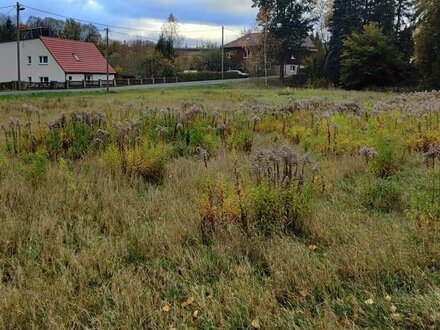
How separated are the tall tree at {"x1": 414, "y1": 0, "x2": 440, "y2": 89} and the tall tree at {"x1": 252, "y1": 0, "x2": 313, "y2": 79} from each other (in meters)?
16.0

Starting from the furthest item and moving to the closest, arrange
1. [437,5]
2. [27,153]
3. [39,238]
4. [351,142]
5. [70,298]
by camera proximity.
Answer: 1. [437,5]
2. [351,142]
3. [27,153]
4. [39,238]
5. [70,298]

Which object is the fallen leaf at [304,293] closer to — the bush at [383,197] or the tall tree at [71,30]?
the bush at [383,197]

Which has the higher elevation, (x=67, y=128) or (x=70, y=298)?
(x=67, y=128)

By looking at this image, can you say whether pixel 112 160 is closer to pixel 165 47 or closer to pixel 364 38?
pixel 364 38

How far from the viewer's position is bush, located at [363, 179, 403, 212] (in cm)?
452

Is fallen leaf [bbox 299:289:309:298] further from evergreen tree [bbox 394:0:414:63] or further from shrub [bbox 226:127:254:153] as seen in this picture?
evergreen tree [bbox 394:0:414:63]

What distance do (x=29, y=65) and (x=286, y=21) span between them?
3154 cm

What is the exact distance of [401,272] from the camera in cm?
308

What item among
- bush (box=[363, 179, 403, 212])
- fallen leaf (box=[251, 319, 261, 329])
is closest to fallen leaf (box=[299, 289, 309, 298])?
fallen leaf (box=[251, 319, 261, 329])

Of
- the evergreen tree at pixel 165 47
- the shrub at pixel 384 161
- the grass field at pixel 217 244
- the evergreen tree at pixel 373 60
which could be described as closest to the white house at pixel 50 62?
the evergreen tree at pixel 165 47

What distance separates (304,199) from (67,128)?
205 inches

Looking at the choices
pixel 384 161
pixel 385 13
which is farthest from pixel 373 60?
pixel 384 161

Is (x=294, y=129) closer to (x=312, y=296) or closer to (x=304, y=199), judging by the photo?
(x=304, y=199)

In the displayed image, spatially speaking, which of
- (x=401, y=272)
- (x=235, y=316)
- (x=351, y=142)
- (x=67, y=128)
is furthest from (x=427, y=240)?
(x=67, y=128)
